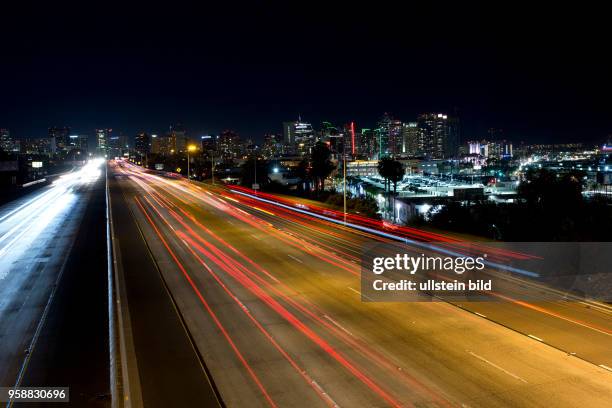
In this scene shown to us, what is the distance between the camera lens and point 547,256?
21188 mm

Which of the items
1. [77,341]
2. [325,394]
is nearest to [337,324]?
[325,394]

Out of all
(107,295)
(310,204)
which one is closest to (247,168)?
(310,204)

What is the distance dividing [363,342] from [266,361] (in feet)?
8.96

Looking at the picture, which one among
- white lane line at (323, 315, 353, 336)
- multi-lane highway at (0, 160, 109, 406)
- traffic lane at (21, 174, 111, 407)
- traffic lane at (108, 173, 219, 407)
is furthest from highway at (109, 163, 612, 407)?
multi-lane highway at (0, 160, 109, 406)

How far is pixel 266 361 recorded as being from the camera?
1244 cm

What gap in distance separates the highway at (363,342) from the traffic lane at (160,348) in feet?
1.00

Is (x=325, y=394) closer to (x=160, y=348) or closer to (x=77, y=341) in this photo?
(x=160, y=348)

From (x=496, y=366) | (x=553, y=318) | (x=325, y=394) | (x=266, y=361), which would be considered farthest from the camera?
(x=553, y=318)

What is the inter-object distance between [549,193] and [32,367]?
29031 mm

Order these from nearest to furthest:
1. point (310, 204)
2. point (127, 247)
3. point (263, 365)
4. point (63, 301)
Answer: point (263, 365), point (63, 301), point (127, 247), point (310, 204)

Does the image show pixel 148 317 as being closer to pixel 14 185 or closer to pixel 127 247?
pixel 127 247

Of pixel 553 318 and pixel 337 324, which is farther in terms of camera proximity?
pixel 553 318

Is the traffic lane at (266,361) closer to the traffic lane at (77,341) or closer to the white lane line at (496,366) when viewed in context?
the traffic lane at (77,341)

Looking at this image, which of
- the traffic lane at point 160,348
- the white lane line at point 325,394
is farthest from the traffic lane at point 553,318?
the traffic lane at point 160,348
